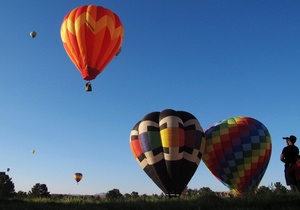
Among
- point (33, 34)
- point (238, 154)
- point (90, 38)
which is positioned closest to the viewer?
point (90, 38)

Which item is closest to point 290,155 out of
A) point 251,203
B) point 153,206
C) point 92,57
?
point 251,203

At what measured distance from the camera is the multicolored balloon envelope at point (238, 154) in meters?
27.0

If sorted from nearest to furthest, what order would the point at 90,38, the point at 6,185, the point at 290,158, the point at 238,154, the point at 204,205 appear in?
the point at 204,205, the point at 290,158, the point at 90,38, the point at 238,154, the point at 6,185

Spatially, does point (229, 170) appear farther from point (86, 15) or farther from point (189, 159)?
point (86, 15)

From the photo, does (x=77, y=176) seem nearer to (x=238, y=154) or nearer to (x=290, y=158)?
(x=238, y=154)

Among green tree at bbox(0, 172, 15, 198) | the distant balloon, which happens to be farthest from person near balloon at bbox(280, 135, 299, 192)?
green tree at bbox(0, 172, 15, 198)

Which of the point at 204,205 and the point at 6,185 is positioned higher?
the point at 6,185

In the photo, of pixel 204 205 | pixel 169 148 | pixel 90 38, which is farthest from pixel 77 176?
pixel 204 205

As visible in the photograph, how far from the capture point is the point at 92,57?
22047mm

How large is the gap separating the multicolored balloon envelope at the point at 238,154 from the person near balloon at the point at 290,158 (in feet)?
52.0

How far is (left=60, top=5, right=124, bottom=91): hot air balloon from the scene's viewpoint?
866 inches

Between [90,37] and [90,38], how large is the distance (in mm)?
69

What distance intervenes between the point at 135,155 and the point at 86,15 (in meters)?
10.5

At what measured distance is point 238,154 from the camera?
27.0 m
